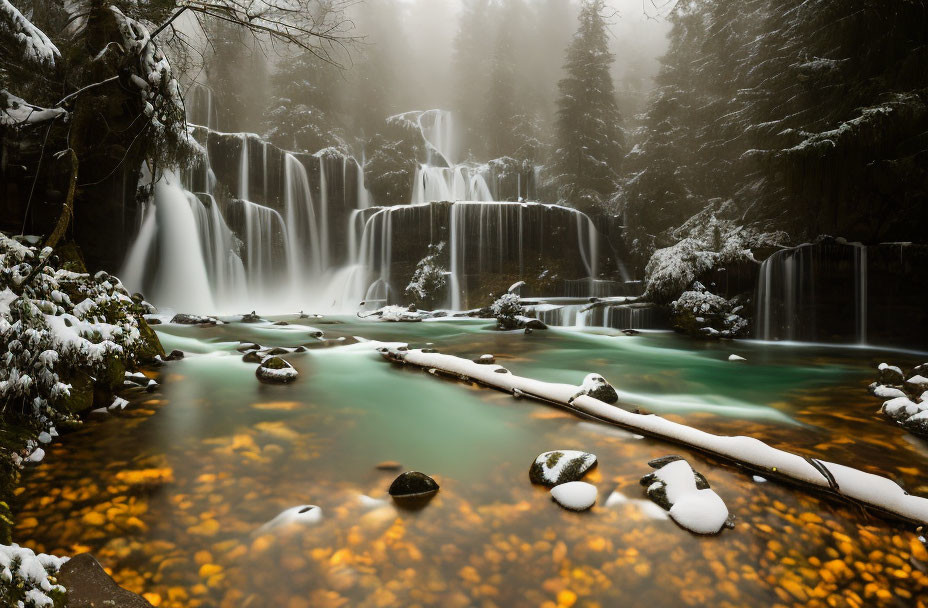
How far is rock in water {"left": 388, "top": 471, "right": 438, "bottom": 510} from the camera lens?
2.66m

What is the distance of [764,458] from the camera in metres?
2.86

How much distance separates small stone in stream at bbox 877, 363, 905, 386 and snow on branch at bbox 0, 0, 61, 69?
11234 mm

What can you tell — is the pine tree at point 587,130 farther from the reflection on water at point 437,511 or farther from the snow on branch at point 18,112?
the snow on branch at point 18,112

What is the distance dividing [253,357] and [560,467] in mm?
5808

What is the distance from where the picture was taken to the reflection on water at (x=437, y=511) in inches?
75.4

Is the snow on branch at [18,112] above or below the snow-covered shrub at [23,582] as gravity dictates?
above

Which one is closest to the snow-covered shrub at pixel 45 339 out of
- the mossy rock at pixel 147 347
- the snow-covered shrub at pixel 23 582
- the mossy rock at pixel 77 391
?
the mossy rock at pixel 77 391

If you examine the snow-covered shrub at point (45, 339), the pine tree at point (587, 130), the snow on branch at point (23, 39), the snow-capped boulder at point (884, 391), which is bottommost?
the snow-capped boulder at point (884, 391)

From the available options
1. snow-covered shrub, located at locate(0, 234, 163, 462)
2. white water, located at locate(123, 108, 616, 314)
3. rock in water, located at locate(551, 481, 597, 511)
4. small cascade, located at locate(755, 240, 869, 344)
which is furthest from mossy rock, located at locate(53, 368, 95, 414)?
small cascade, located at locate(755, 240, 869, 344)

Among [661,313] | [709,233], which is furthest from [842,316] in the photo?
A: [709,233]

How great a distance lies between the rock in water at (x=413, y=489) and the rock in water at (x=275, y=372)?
11.1ft

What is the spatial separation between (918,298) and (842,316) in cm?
130

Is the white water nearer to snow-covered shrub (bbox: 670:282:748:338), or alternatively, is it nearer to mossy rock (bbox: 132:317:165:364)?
snow-covered shrub (bbox: 670:282:748:338)

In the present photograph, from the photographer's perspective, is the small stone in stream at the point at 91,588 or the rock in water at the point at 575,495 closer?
the small stone in stream at the point at 91,588
